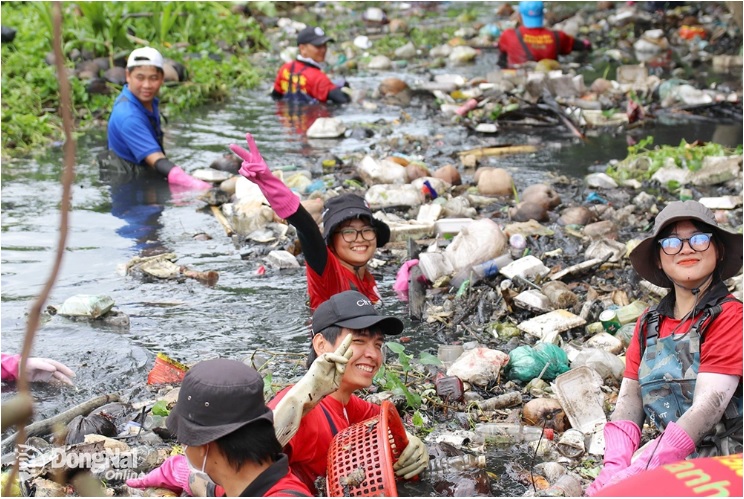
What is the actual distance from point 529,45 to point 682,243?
1047 centimetres

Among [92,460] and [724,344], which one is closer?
[724,344]

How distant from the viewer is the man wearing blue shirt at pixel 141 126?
822 centimetres

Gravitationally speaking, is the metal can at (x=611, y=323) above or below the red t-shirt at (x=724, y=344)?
Answer: below

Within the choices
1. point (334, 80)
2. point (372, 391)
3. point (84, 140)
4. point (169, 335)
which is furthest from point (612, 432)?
point (334, 80)

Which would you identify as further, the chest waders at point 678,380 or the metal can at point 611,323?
the metal can at point 611,323

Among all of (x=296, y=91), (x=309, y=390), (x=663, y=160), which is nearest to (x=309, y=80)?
(x=296, y=91)

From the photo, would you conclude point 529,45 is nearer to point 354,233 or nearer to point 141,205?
point 141,205

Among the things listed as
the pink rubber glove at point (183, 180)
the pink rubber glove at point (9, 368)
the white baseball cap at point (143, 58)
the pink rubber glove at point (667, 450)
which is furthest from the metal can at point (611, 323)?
the white baseball cap at point (143, 58)

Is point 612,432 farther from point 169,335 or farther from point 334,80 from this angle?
point 334,80

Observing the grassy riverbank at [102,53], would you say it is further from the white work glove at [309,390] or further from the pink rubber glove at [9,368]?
the white work glove at [309,390]

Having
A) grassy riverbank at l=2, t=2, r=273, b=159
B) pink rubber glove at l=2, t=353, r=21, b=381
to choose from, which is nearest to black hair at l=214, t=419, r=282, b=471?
pink rubber glove at l=2, t=353, r=21, b=381

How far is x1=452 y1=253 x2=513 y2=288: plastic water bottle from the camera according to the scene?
5.92m

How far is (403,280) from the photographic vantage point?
6.13 meters

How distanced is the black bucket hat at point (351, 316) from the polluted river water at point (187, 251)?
77 cm
